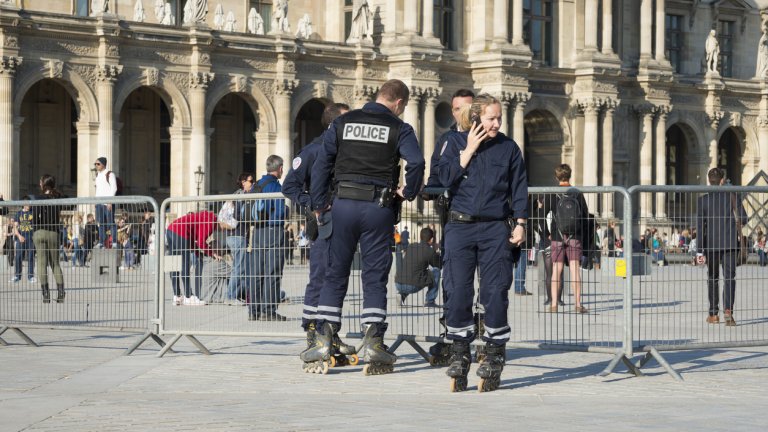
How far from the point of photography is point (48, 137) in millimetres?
49938

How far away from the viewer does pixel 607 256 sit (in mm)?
13422

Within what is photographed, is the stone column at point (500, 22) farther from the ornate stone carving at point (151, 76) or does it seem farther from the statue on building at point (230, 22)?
the ornate stone carving at point (151, 76)

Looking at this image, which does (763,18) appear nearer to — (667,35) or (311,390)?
(667,35)

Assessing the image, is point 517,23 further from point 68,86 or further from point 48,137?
point 68,86

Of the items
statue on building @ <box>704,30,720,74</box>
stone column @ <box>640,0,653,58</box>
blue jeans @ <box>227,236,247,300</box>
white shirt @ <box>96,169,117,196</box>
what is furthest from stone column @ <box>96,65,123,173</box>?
blue jeans @ <box>227,236,247,300</box>

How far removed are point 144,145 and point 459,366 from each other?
41150 mm

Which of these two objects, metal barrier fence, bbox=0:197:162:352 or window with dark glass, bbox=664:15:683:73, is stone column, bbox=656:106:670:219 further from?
metal barrier fence, bbox=0:197:162:352

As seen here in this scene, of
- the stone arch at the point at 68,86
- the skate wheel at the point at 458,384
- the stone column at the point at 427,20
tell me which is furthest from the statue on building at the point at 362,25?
the skate wheel at the point at 458,384

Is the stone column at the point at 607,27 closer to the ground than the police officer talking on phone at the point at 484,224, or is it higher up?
higher up

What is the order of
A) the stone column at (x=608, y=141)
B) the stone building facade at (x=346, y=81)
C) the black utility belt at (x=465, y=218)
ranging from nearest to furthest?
the black utility belt at (x=465, y=218) → the stone building facade at (x=346, y=81) → the stone column at (x=608, y=141)

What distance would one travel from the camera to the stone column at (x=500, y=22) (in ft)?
176

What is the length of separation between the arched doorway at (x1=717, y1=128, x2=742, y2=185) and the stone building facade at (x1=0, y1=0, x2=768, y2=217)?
1.40 metres

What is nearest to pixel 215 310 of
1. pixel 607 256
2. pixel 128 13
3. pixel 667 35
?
pixel 607 256

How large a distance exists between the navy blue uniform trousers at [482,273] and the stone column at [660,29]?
161 feet
